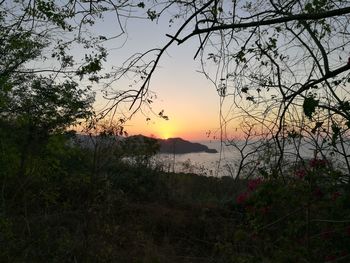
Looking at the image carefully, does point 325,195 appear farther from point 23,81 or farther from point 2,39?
point 23,81

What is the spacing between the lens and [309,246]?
4.61 metres

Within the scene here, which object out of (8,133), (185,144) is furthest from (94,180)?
(185,144)

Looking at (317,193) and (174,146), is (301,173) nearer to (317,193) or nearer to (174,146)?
(317,193)

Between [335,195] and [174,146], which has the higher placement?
[174,146]

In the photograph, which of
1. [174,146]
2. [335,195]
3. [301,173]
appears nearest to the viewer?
[335,195]

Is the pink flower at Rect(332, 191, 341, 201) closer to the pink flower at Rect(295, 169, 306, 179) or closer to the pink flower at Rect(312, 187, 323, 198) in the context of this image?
the pink flower at Rect(312, 187, 323, 198)

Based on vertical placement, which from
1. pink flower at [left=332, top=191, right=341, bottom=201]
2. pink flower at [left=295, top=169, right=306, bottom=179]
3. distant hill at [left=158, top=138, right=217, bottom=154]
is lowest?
pink flower at [left=332, top=191, right=341, bottom=201]

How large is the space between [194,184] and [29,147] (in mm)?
5688

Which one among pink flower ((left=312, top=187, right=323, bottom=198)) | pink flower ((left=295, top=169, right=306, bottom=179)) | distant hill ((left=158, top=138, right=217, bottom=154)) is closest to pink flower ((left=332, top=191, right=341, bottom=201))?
pink flower ((left=312, top=187, right=323, bottom=198))

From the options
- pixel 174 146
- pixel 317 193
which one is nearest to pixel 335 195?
pixel 317 193

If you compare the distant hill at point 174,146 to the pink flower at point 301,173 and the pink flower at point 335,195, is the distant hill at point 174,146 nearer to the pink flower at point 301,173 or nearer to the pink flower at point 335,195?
the pink flower at point 301,173

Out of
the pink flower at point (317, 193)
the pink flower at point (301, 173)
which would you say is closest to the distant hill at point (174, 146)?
the pink flower at point (301, 173)

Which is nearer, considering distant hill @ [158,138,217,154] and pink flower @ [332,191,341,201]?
pink flower @ [332,191,341,201]

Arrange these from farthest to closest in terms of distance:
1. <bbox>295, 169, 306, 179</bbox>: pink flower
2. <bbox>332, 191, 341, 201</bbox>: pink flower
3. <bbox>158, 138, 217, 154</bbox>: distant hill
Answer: <bbox>158, 138, 217, 154</bbox>: distant hill, <bbox>295, 169, 306, 179</bbox>: pink flower, <bbox>332, 191, 341, 201</bbox>: pink flower
